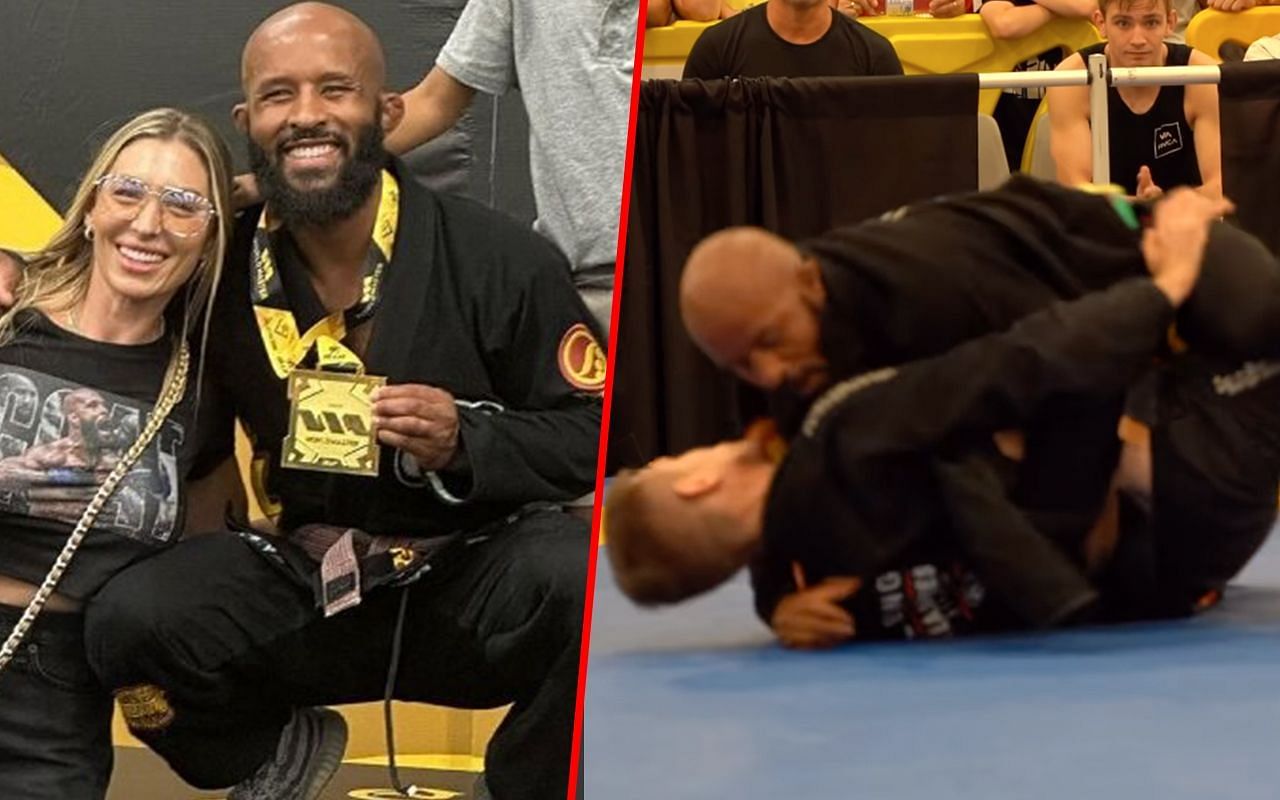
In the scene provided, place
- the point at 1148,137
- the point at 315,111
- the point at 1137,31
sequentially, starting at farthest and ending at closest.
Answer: the point at 1137,31, the point at 1148,137, the point at 315,111

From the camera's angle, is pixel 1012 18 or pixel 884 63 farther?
pixel 1012 18

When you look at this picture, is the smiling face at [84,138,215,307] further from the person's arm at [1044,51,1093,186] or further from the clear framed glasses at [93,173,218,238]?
the person's arm at [1044,51,1093,186]

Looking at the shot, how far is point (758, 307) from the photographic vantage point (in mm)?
1956

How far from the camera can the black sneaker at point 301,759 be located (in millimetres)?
1981

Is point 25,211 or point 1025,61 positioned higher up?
point 1025,61

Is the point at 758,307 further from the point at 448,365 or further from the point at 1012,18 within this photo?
the point at 1012,18

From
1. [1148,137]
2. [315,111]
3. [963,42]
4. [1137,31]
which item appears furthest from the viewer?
[963,42]

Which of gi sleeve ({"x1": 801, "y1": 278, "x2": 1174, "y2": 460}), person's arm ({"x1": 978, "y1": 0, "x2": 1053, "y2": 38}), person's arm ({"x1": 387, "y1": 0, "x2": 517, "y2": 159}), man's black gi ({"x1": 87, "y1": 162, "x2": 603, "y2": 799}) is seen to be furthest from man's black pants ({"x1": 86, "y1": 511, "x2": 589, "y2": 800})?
person's arm ({"x1": 978, "y1": 0, "x2": 1053, "y2": 38})

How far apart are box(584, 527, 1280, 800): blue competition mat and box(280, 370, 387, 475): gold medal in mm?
301

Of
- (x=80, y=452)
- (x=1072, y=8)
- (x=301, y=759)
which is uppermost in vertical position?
(x=1072, y=8)

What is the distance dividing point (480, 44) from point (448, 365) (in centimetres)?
35

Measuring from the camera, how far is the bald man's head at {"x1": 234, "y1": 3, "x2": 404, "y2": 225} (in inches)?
74.6

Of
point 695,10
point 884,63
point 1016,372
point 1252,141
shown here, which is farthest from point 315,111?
point 1252,141

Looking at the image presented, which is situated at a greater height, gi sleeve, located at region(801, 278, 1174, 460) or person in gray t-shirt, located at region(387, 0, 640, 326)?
person in gray t-shirt, located at region(387, 0, 640, 326)
